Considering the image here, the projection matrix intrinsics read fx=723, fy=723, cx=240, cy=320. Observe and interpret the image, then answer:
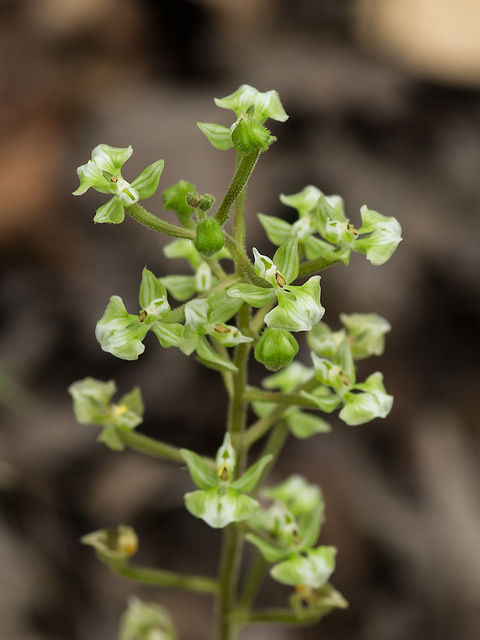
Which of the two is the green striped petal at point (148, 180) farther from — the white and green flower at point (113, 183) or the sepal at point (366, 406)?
the sepal at point (366, 406)

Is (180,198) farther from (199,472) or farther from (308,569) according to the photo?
(308,569)

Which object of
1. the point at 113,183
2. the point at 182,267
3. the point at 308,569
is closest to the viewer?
the point at 113,183

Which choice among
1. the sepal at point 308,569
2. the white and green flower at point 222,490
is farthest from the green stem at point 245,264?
the sepal at point 308,569

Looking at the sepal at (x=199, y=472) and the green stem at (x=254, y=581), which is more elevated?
the sepal at (x=199, y=472)

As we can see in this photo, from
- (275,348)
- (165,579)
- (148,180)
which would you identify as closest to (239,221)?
(148,180)

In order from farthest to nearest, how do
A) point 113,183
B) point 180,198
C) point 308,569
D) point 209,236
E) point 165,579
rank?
point 165,579 → point 308,569 → point 180,198 → point 113,183 → point 209,236

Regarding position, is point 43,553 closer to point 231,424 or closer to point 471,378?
point 231,424
